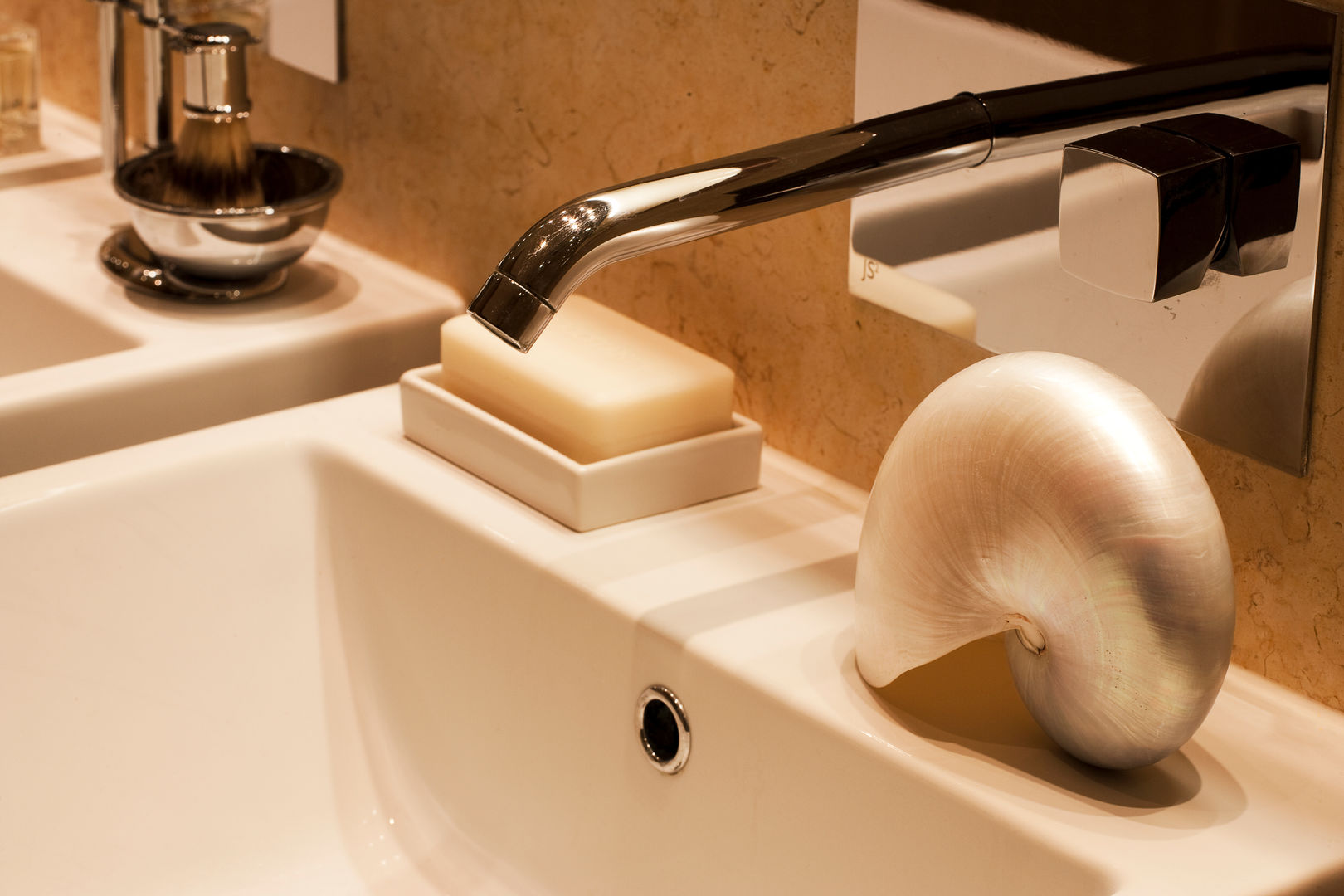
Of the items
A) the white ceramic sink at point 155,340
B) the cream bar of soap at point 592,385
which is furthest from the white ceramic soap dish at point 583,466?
the white ceramic sink at point 155,340

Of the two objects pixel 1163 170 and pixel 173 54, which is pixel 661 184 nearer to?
pixel 1163 170

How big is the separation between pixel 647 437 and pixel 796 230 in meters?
0.10

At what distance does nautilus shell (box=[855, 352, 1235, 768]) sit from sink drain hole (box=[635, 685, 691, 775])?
0.30ft

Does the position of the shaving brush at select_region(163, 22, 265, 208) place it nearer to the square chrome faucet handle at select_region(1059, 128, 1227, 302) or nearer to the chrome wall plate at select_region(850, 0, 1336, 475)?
the chrome wall plate at select_region(850, 0, 1336, 475)

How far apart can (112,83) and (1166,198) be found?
25.5 inches

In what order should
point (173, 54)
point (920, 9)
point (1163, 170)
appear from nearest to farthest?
point (1163, 170), point (920, 9), point (173, 54)

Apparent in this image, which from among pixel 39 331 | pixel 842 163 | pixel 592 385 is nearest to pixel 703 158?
pixel 592 385

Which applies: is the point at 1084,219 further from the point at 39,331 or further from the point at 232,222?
the point at 39,331

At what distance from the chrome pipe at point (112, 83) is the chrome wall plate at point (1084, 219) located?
48 cm

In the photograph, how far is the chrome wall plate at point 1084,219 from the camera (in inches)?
17.7

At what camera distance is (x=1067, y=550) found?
0.40m

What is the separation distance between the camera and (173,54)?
2.98 feet

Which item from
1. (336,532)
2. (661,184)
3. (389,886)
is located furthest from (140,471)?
(661,184)

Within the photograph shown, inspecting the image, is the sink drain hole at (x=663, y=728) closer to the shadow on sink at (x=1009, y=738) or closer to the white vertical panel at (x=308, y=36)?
the shadow on sink at (x=1009, y=738)
